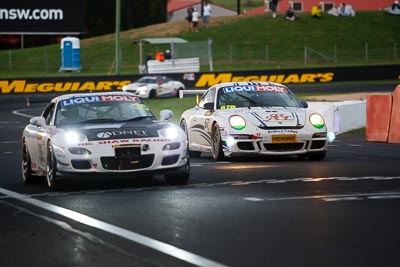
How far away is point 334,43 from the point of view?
7131cm

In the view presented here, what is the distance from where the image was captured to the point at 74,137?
13414 mm

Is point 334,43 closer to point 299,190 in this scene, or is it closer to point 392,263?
point 299,190

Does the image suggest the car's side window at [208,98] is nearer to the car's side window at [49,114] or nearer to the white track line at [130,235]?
the car's side window at [49,114]

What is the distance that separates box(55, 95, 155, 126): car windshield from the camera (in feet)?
47.5

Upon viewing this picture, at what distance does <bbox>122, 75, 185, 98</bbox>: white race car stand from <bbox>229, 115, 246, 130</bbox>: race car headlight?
28.6 metres

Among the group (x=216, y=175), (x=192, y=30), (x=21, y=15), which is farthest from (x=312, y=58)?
(x=216, y=175)

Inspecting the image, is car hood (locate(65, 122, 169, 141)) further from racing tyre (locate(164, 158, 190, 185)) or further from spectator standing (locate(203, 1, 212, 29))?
spectator standing (locate(203, 1, 212, 29))

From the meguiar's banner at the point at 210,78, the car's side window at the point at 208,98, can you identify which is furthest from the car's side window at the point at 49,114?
the meguiar's banner at the point at 210,78

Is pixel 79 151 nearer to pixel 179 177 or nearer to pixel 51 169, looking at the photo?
pixel 51 169

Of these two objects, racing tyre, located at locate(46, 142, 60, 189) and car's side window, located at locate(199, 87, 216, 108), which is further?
car's side window, located at locate(199, 87, 216, 108)

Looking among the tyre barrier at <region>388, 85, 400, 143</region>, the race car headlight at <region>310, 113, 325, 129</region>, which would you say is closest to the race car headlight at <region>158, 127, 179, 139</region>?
the race car headlight at <region>310, 113, 325, 129</region>

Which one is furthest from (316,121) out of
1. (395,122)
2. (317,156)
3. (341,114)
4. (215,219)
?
(341,114)

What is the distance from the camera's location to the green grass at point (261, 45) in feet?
218

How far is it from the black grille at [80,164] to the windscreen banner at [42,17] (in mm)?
57997
